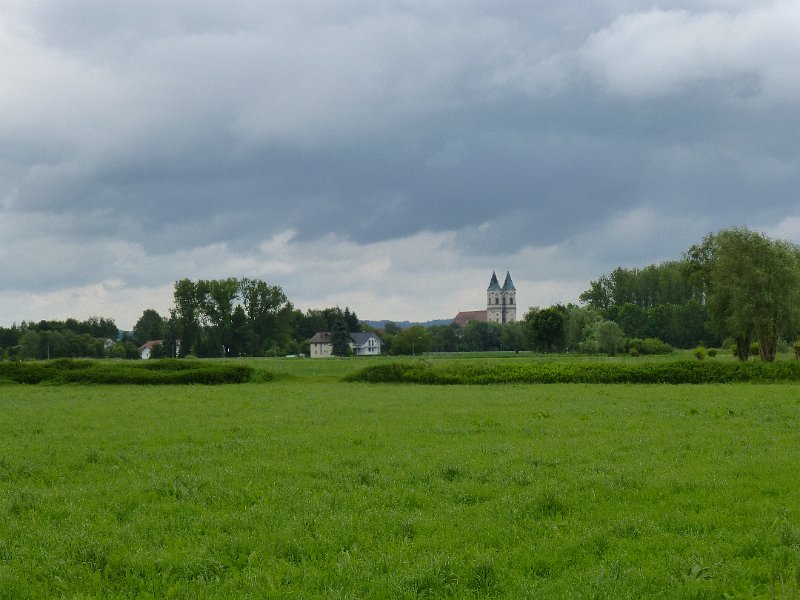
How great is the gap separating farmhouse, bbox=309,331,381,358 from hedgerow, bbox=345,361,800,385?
120169 millimetres

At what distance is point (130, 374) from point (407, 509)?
3942 cm

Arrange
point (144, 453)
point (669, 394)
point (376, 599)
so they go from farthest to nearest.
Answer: point (669, 394), point (144, 453), point (376, 599)

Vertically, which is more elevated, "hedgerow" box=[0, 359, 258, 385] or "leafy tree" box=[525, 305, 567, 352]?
"leafy tree" box=[525, 305, 567, 352]

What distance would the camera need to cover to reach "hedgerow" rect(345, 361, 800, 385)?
38625mm

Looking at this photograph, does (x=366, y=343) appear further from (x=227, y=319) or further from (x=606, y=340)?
(x=606, y=340)

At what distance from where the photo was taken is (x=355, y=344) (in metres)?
176

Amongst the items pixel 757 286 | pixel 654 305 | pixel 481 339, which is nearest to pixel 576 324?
pixel 654 305

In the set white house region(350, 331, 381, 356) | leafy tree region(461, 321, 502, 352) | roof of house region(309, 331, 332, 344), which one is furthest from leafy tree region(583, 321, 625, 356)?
white house region(350, 331, 381, 356)

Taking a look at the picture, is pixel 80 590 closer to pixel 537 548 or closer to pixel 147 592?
pixel 147 592

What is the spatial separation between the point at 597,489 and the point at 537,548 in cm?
319

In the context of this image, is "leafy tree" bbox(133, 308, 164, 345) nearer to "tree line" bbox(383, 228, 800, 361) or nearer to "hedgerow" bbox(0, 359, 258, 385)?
"tree line" bbox(383, 228, 800, 361)

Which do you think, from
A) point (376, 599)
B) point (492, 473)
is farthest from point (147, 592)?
point (492, 473)

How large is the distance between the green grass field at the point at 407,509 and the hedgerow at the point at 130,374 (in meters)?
25.0

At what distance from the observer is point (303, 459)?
14125mm
